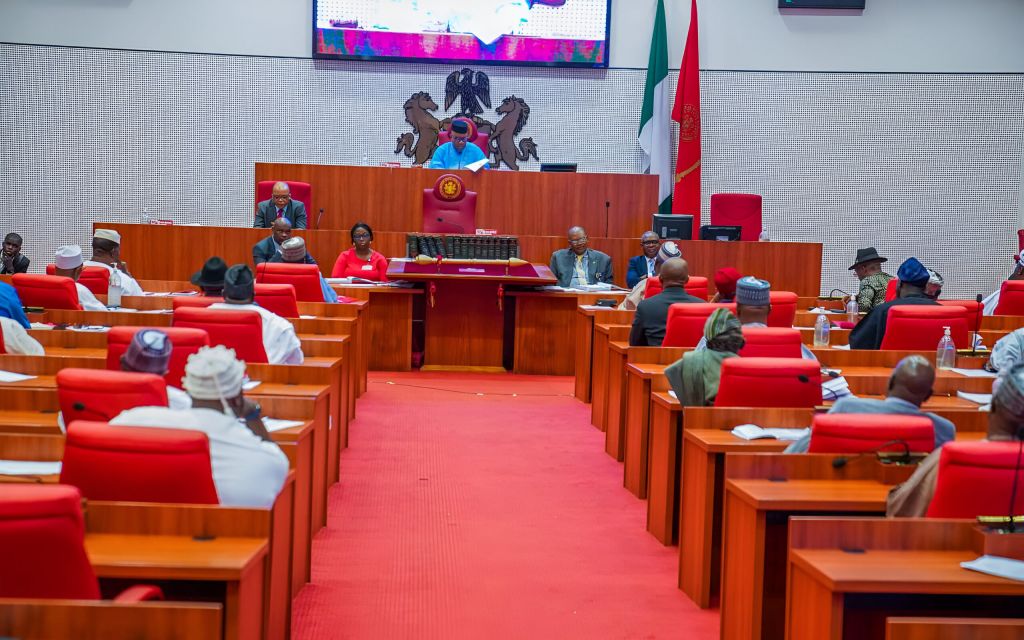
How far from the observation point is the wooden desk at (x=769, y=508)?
328 centimetres

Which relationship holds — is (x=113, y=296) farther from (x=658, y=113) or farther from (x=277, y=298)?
(x=658, y=113)

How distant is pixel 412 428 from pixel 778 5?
29.3 ft

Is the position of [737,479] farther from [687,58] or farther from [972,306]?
[687,58]

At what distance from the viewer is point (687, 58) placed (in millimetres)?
13383

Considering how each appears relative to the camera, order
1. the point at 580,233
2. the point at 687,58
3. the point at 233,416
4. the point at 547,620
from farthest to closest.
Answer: the point at 687,58
the point at 580,233
the point at 547,620
the point at 233,416

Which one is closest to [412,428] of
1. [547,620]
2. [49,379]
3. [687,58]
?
[49,379]

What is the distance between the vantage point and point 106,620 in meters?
2.20

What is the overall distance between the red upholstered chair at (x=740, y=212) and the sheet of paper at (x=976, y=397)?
22.4 feet

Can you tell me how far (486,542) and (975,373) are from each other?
275cm

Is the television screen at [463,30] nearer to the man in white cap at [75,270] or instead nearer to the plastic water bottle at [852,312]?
the plastic water bottle at [852,312]

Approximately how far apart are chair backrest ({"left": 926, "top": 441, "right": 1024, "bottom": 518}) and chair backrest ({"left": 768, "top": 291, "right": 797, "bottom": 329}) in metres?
4.23

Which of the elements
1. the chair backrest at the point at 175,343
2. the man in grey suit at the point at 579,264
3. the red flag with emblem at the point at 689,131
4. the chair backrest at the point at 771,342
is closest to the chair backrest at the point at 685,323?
the chair backrest at the point at 771,342

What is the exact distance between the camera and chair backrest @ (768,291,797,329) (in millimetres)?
7129

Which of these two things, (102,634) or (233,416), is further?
(233,416)
